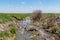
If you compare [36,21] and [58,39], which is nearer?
[58,39]

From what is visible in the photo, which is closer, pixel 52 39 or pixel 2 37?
pixel 2 37

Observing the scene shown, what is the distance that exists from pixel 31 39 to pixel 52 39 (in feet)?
7.10

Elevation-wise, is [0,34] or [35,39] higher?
[0,34]

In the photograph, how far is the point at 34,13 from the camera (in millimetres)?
36125

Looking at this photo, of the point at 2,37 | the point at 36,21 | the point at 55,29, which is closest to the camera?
the point at 2,37

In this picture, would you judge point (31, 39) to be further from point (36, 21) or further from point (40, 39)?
point (36, 21)

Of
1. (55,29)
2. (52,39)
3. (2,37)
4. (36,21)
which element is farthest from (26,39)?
(36,21)

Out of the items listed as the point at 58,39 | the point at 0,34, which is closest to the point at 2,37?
the point at 0,34

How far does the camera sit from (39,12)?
1411 inches

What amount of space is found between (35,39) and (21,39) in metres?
1.46

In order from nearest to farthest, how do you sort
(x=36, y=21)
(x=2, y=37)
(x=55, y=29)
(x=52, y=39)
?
(x=2, y=37), (x=52, y=39), (x=55, y=29), (x=36, y=21)

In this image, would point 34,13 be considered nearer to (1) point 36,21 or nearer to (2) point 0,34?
(1) point 36,21

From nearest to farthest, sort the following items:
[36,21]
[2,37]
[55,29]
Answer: [2,37], [55,29], [36,21]

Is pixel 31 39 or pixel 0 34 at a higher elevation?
pixel 0 34
